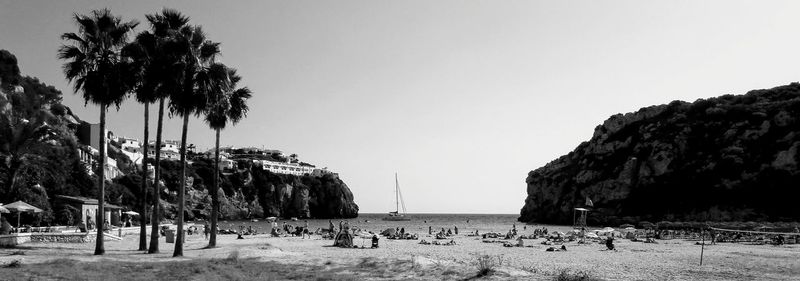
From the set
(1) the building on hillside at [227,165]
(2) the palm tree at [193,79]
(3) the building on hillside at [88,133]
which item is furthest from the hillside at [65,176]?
(2) the palm tree at [193,79]

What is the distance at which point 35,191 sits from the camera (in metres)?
46.8

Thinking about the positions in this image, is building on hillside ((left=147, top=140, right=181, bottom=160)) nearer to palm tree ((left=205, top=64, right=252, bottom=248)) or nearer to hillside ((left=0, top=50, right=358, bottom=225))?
hillside ((left=0, top=50, right=358, bottom=225))

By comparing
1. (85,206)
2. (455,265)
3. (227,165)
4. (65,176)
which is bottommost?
(455,265)

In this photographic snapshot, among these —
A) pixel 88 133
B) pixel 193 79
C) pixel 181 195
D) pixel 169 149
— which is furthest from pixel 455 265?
pixel 169 149

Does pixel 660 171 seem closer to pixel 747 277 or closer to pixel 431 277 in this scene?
pixel 747 277

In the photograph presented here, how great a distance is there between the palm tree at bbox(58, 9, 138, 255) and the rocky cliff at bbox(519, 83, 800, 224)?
86.5 metres

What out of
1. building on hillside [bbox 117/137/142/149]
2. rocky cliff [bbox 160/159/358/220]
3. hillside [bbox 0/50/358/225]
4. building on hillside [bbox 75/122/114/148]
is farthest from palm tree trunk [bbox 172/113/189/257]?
building on hillside [bbox 117/137/142/149]

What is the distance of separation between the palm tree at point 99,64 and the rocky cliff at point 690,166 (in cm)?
8648

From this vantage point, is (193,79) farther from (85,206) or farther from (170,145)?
(170,145)

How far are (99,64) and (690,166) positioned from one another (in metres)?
96.0

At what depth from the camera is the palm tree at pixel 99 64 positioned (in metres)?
24.5

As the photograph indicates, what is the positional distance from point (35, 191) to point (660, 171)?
300ft

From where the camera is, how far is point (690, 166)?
97.9m

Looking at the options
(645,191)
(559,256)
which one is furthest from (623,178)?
(559,256)
